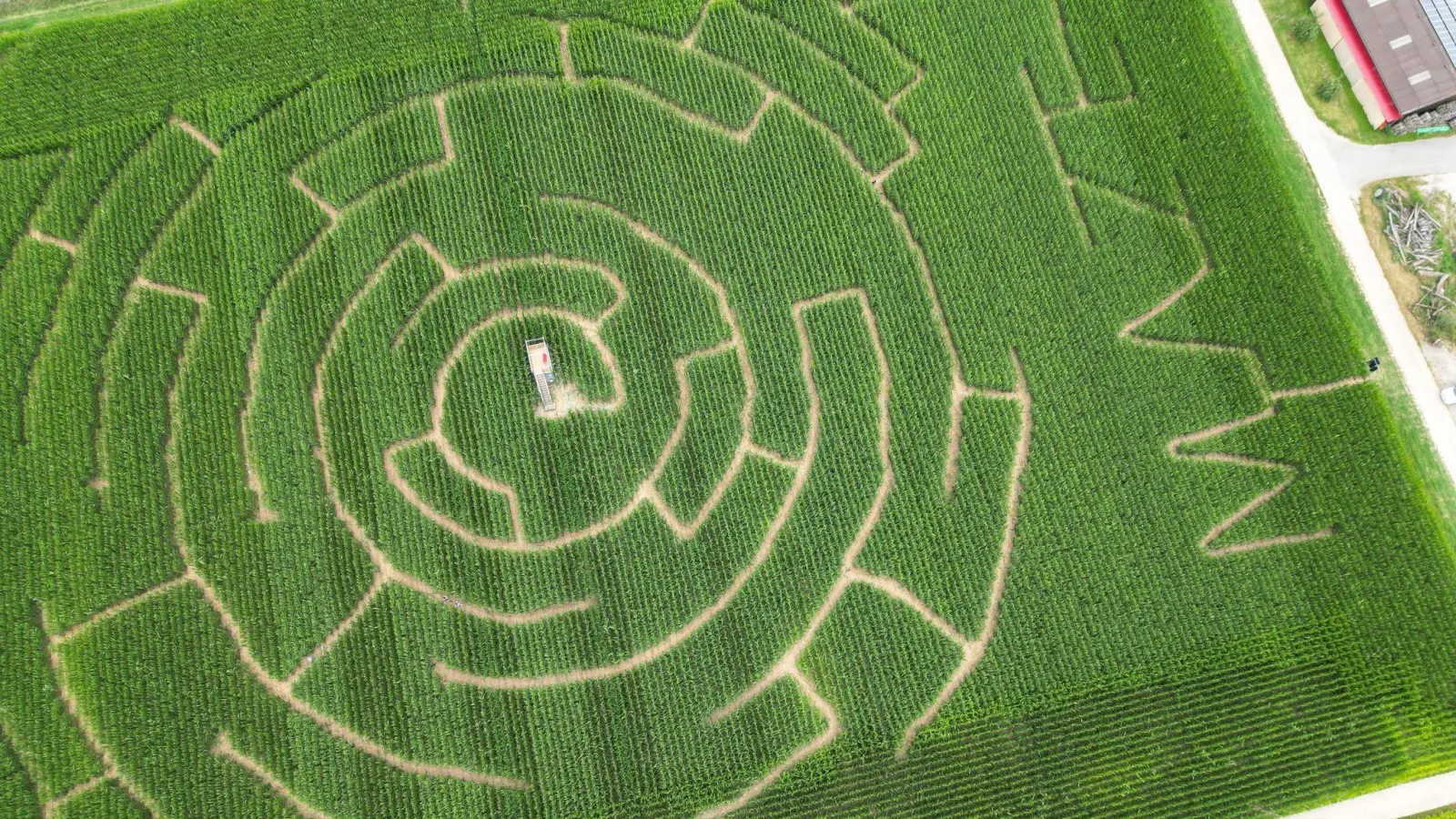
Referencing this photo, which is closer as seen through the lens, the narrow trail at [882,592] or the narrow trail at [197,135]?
the narrow trail at [882,592]

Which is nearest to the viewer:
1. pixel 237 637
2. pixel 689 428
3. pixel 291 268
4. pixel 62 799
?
pixel 62 799

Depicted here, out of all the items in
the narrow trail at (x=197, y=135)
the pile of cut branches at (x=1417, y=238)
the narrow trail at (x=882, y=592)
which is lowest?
the narrow trail at (x=882, y=592)

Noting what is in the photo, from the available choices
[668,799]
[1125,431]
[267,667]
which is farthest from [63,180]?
[1125,431]

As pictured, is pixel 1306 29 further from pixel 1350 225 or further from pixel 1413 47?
pixel 1350 225

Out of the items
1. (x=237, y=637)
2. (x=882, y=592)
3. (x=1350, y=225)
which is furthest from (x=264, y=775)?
(x=1350, y=225)

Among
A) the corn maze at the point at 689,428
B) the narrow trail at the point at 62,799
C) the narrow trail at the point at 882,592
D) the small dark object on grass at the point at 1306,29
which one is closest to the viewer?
the narrow trail at the point at 62,799

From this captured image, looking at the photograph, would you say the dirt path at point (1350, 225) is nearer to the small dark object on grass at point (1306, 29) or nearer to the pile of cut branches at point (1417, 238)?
the small dark object on grass at point (1306, 29)

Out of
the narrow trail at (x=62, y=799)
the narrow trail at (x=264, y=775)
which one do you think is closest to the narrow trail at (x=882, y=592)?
the narrow trail at (x=264, y=775)
